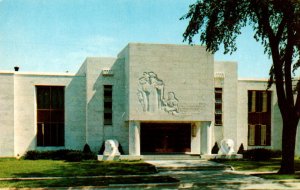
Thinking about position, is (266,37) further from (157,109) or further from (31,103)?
(31,103)

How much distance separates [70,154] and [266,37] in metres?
15.6

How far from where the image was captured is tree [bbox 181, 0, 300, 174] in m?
19.5

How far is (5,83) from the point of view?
1190 inches

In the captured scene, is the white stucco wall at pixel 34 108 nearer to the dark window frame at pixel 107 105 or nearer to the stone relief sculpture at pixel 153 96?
the dark window frame at pixel 107 105

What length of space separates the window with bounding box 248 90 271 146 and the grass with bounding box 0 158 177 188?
42.6 ft

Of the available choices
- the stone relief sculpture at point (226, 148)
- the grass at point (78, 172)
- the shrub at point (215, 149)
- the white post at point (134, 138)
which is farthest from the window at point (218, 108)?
the grass at point (78, 172)

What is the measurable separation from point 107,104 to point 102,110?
2.14 feet

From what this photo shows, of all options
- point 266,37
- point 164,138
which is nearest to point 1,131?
point 164,138

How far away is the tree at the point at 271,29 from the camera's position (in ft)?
63.8

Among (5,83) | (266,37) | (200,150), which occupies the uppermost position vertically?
(266,37)

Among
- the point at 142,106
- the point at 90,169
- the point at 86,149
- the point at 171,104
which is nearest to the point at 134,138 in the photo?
the point at 142,106

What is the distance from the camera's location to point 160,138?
31578 mm

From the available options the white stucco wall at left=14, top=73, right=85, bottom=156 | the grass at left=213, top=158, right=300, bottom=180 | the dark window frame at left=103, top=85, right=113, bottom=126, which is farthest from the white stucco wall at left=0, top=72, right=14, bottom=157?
the grass at left=213, top=158, right=300, bottom=180

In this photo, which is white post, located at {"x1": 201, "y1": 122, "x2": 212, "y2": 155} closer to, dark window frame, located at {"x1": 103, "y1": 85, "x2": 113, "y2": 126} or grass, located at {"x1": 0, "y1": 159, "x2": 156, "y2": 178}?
grass, located at {"x1": 0, "y1": 159, "x2": 156, "y2": 178}
